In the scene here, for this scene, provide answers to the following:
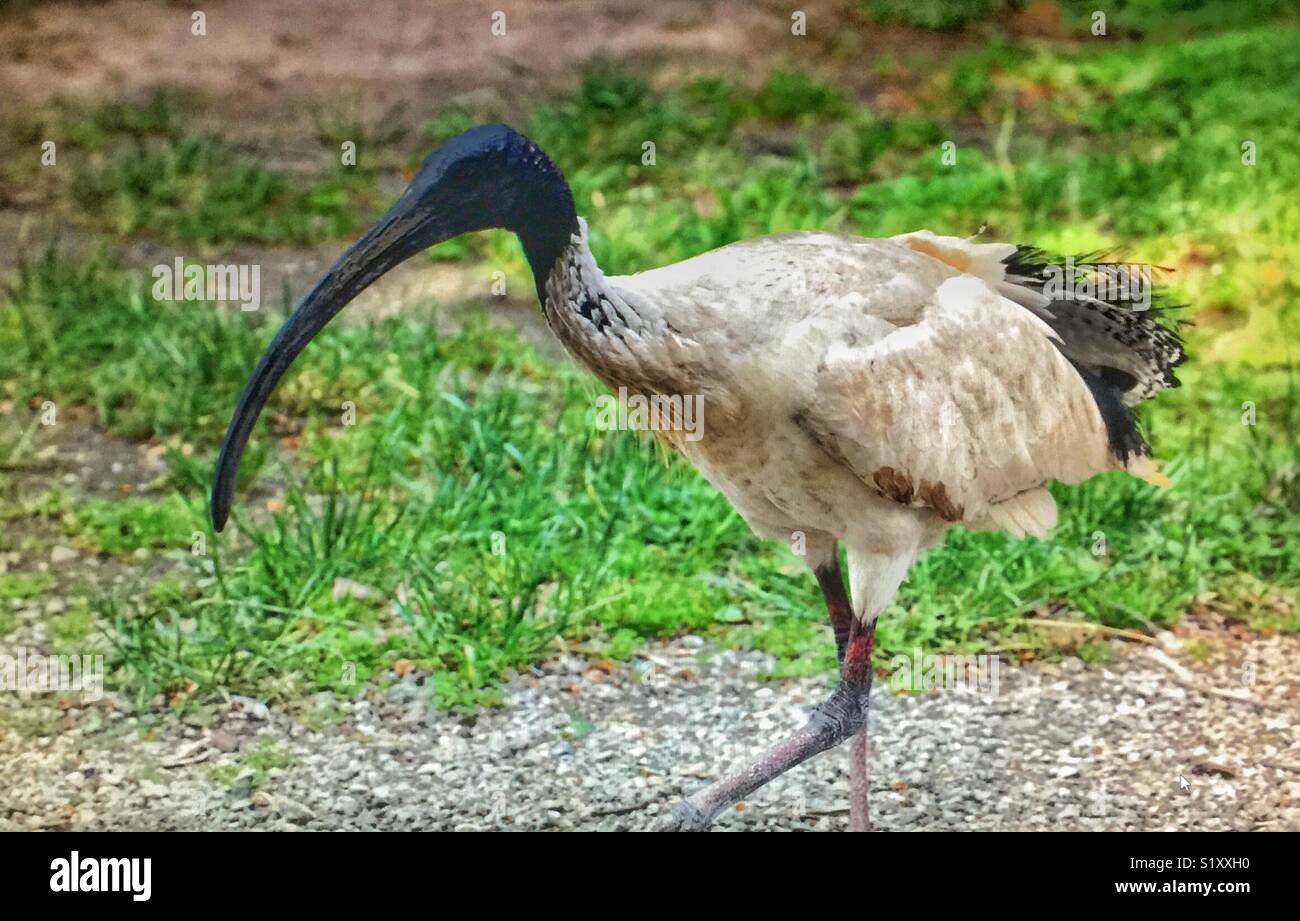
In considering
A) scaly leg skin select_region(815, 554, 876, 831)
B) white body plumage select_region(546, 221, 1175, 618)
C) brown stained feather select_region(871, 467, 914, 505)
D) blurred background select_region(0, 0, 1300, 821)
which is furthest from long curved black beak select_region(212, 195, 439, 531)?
Answer: blurred background select_region(0, 0, 1300, 821)

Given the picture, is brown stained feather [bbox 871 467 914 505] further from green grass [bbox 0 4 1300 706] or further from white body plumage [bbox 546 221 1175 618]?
green grass [bbox 0 4 1300 706]

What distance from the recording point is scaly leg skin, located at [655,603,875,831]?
4520 millimetres

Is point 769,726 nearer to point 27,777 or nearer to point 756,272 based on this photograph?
point 756,272

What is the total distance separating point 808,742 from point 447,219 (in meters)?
1.58

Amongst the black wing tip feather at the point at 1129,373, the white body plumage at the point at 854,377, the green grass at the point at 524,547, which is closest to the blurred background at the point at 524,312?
the green grass at the point at 524,547

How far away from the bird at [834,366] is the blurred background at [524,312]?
42.5 inches

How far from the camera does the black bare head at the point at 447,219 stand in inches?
157

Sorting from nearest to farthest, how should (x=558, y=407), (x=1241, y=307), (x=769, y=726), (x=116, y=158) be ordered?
(x=769, y=726) < (x=558, y=407) < (x=1241, y=307) < (x=116, y=158)

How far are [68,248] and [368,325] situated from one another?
1718mm

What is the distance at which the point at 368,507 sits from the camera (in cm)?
647

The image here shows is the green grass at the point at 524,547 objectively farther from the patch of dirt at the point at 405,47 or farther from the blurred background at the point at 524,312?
the patch of dirt at the point at 405,47

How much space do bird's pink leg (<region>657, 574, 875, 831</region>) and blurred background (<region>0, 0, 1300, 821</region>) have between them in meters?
0.93

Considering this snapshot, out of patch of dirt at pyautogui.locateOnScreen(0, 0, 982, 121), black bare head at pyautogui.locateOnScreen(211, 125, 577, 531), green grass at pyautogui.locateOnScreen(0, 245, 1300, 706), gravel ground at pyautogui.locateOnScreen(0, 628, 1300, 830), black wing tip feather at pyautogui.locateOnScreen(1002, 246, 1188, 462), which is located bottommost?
gravel ground at pyautogui.locateOnScreen(0, 628, 1300, 830)
